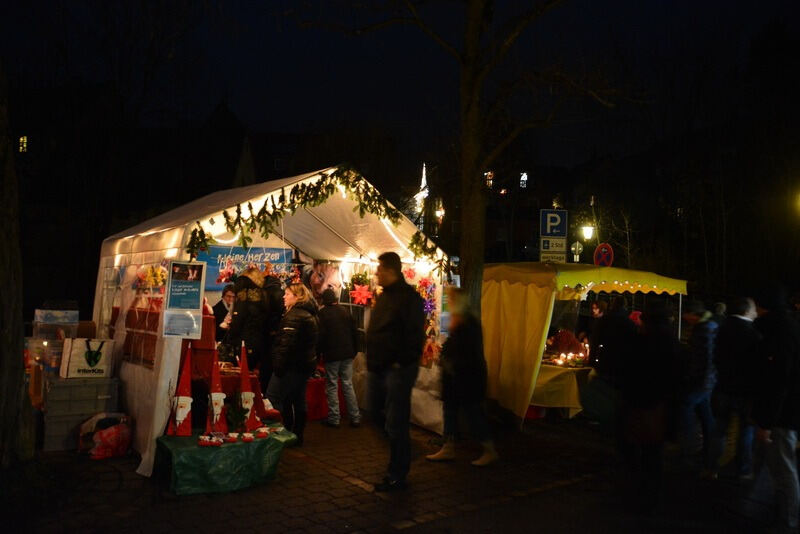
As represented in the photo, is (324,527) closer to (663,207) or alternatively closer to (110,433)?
(110,433)

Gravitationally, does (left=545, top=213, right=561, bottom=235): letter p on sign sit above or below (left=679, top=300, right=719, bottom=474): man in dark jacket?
above

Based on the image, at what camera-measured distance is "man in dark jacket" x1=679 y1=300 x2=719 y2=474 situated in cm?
700

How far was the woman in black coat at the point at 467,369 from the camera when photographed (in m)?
6.67

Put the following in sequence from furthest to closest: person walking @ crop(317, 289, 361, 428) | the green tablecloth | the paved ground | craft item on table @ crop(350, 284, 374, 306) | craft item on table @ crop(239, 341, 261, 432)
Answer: craft item on table @ crop(350, 284, 374, 306) < person walking @ crop(317, 289, 361, 428) < craft item on table @ crop(239, 341, 261, 432) < the green tablecloth < the paved ground

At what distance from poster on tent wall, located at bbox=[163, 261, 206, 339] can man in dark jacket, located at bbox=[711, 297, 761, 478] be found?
16.9 ft

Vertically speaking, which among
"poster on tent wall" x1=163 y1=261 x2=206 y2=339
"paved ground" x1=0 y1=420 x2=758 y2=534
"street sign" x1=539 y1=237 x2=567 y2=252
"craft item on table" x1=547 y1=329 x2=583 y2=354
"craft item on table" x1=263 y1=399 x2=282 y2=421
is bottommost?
"paved ground" x1=0 y1=420 x2=758 y2=534

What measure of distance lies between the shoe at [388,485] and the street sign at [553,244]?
530 centimetres

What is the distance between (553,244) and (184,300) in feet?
19.5

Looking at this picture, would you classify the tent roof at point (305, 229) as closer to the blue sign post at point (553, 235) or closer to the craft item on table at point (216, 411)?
the craft item on table at point (216, 411)

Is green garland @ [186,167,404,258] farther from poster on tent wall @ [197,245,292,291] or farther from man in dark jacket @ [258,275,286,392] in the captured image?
poster on tent wall @ [197,245,292,291]

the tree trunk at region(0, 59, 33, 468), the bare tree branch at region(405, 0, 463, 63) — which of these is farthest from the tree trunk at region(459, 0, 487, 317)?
the tree trunk at region(0, 59, 33, 468)

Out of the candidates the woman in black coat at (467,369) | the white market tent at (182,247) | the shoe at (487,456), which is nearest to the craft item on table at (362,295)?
the white market tent at (182,247)

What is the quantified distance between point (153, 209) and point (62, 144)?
16.0ft

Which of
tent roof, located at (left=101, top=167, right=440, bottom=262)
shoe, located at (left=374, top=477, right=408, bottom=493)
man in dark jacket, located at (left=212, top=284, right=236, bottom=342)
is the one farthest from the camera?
man in dark jacket, located at (left=212, top=284, right=236, bottom=342)
